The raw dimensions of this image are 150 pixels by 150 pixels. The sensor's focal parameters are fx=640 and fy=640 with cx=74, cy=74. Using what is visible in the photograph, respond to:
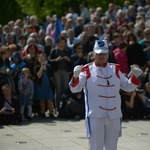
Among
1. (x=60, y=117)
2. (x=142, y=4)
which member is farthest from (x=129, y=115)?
(x=142, y=4)

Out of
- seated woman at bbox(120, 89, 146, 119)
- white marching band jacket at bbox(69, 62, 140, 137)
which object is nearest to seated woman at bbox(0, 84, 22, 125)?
seated woman at bbox(120, 89, 146, 119)

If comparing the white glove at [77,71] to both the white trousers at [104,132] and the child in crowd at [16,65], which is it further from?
the child in crowd at [16,65]

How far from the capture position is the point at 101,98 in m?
9.36

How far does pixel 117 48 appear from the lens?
56.0ft

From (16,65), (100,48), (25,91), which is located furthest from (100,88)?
(16,65)

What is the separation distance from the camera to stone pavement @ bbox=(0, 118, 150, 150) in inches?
481

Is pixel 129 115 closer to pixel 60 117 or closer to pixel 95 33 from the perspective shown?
pixel 60 117

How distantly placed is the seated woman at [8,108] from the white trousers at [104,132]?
548cm

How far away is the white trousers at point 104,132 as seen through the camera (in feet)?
30.5

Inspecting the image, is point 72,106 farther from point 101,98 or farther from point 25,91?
point 101,98

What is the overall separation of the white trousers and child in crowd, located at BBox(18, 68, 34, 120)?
617 cm

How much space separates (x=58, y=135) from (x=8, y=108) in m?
1.81

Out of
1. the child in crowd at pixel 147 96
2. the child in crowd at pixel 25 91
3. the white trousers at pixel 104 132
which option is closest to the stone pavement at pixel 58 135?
the child in crowd at pixel 25 91

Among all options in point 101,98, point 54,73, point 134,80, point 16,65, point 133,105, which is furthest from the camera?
point 54,73
